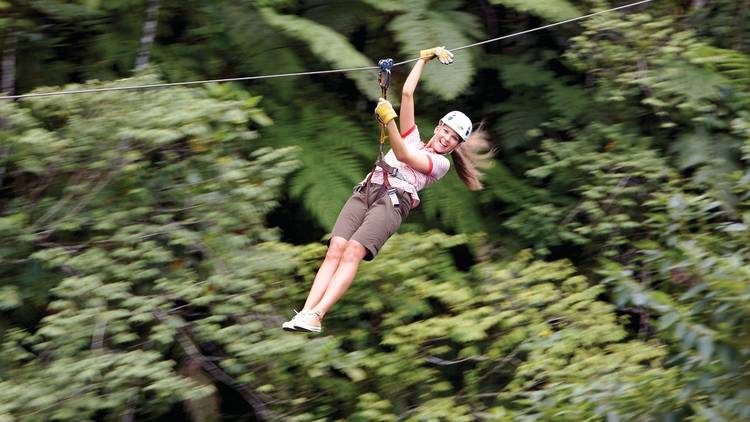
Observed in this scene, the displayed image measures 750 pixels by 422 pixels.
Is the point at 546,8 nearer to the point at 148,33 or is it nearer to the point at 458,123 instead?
the point at 458,123

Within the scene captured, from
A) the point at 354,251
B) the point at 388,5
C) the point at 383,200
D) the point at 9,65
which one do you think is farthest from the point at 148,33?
the point at 354,251

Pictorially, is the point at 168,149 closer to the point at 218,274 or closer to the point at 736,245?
the point at 218,274

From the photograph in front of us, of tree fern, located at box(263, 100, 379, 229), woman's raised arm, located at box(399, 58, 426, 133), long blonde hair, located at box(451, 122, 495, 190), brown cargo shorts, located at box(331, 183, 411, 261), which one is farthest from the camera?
tree fern, located at box(263, 100, 379, 229)

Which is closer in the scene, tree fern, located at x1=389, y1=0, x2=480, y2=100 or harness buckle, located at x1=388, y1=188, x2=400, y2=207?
harness buckle, located at x1=388, y1=188, x2=400, y2=207

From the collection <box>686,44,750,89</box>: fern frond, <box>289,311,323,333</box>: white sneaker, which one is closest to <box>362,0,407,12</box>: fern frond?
<box>686,44,750,89</box>: fern frond

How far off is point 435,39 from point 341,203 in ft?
4.32

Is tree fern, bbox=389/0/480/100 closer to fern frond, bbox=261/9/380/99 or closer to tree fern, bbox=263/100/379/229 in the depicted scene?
fern frond, bbox=261/9/380/99

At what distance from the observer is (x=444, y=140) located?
230 inches

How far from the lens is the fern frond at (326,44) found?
6.85 m

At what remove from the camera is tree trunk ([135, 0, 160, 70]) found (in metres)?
7.09

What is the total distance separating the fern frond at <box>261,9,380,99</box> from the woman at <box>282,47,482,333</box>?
1156 millimetres

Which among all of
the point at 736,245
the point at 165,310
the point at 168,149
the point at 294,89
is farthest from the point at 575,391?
the point at 294,89

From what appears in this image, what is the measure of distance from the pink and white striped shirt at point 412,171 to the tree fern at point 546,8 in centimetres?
186

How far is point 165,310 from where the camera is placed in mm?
5867
